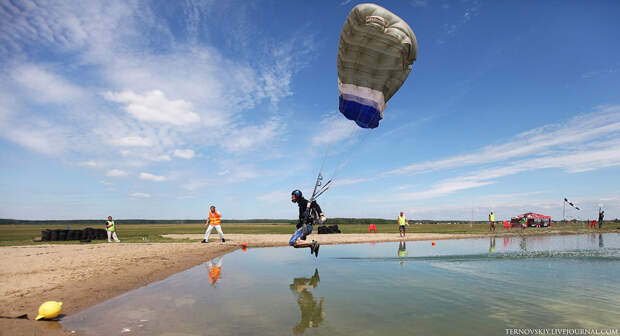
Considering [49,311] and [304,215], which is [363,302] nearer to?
[304,215]

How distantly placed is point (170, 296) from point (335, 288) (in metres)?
3.82

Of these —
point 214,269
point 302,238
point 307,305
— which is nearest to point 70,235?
point 214,269

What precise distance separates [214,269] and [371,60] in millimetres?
8562

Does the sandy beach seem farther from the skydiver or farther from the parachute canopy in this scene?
the parachute canopy

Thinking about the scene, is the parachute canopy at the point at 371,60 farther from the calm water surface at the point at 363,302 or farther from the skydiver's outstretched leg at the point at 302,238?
the calm water surface at the point at 363,302

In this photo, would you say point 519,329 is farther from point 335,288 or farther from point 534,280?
A: point 534,280

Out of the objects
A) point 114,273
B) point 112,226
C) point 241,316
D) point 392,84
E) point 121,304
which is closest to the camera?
point 241,316

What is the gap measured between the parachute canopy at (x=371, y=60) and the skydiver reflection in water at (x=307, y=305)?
5544 mm

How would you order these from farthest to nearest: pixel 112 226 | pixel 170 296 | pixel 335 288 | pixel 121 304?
pixel 112 226 < pixel 335 288 < pixel 170 296 < pixel 121 304

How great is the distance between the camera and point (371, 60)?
9.92 meters

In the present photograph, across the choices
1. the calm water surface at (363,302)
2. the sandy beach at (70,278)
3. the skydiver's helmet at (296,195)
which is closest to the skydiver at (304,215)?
the skydiver's helmet at (296,195)

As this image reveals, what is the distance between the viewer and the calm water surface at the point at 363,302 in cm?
515

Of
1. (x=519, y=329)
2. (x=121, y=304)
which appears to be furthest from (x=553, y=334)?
(x=121, y=304)

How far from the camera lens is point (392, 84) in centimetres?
1050
